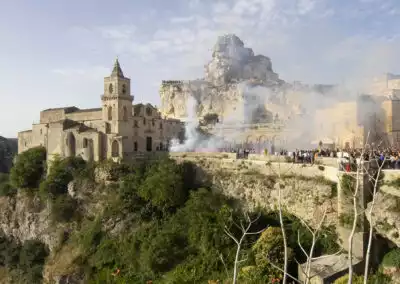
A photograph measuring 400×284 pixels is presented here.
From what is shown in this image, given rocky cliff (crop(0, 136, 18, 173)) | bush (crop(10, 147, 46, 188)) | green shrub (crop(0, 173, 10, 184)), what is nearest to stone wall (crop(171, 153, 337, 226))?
bush (crop(10, 147, 46, 188))

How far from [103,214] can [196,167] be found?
690 cm

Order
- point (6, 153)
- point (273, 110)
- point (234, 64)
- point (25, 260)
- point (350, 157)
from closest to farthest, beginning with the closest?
point (350, 157)
point (25, 260)
point (273, 110)
point (6, 153)
point (234, 64)

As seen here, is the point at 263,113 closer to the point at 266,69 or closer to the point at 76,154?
the point at 266,69

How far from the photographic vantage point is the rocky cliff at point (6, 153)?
199ft

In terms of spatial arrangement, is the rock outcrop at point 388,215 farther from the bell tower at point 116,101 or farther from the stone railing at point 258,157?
the bell tower at point 116,101

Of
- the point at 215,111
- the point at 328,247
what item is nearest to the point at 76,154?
the point at 328,247

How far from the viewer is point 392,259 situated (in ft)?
50.4

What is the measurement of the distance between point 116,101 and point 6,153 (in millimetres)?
42666

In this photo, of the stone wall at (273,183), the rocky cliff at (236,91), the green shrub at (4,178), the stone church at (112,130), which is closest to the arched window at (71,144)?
the stone church at (112,130)

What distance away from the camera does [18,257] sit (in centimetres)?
2992

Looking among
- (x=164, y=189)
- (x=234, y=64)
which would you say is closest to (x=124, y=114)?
(x=164, y=189)

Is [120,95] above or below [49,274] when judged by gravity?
above

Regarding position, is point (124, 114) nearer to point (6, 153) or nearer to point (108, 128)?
point (108, 128)

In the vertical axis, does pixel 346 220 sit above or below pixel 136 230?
above
